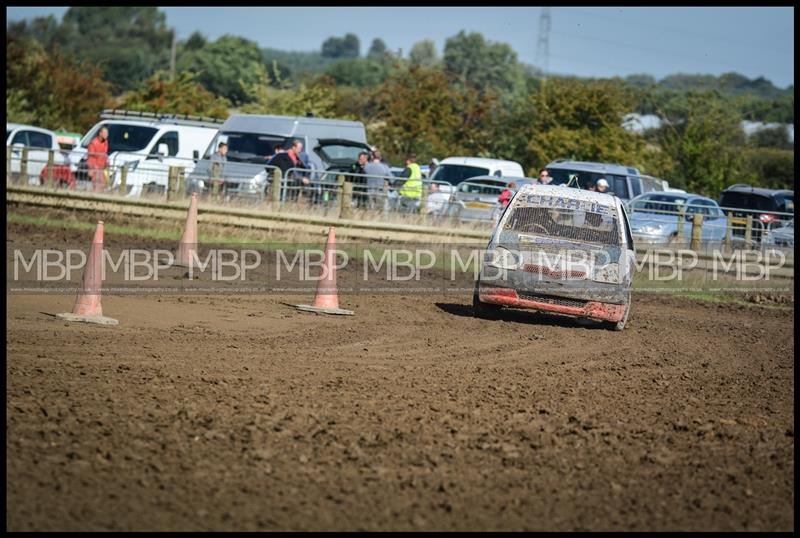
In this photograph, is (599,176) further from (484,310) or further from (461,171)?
(484,310)

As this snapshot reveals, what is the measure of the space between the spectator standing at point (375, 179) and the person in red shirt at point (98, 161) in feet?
20.0

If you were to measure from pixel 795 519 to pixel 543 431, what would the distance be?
6.75ft

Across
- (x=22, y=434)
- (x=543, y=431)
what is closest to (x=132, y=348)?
(x=22, y=434)

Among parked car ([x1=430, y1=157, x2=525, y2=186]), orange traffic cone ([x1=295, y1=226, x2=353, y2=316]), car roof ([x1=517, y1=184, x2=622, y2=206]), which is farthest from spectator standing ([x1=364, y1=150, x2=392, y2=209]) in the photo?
orange traffic cone ([x1=295, y1=226, x2=353, y2=316])

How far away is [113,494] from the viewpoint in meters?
5.55

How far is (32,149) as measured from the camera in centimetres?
2556

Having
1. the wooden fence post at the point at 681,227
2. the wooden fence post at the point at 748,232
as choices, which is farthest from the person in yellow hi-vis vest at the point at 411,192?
the wooden fence post at the point at 748,232

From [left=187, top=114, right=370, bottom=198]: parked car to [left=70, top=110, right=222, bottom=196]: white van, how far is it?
88cm

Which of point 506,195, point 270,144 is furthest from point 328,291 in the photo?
point 270,144

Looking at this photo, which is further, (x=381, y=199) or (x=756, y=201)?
(x=756, y=201)

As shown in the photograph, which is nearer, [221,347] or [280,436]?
[280,436]

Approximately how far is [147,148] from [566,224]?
16093 millimetres

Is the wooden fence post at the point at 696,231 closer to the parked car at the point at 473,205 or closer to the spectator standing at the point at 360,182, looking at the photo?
the parked car at the point at 473,205

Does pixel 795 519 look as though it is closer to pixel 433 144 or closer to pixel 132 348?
pixel 132 348
